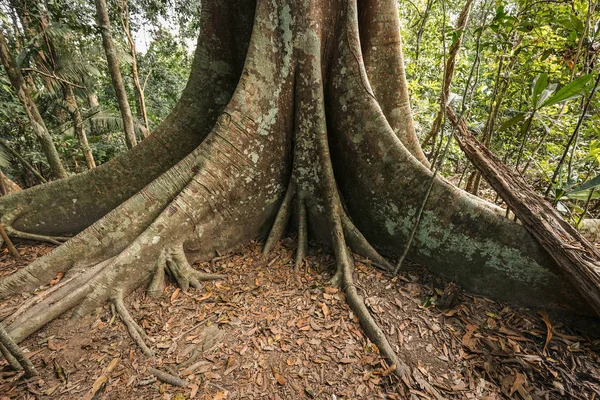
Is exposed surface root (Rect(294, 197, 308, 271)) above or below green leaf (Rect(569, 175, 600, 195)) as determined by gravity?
below

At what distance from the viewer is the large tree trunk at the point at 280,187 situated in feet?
7.60

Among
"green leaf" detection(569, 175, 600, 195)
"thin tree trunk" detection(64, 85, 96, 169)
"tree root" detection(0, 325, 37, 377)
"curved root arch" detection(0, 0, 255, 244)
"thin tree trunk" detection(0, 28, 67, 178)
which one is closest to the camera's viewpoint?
"tree root" detection(0, 325, 37, 377)

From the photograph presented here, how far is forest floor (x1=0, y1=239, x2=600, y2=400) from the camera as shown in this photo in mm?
1763

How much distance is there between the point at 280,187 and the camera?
3.19 metres

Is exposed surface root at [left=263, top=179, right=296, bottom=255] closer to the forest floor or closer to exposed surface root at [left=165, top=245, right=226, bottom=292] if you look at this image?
the forest floor

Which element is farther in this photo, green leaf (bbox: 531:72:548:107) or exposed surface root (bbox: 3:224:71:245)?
exposed surface root (bbox: 3:224:71:245)

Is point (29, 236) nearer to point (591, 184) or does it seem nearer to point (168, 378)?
point (168, 378)

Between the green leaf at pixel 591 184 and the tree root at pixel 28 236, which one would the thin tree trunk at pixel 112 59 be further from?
the green leaf at pixel 591 184

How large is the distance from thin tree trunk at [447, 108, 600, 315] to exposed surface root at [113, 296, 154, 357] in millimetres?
3054

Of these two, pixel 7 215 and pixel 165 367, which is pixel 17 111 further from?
pixel 165 367

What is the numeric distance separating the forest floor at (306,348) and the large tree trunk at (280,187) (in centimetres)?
13

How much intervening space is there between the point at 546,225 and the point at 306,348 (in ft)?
6.89

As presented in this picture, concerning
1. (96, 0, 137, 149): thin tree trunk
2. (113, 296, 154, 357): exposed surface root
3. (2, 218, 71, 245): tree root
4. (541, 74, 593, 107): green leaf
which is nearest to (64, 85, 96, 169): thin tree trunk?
(96, 0, 137, 149): thin tree trunk

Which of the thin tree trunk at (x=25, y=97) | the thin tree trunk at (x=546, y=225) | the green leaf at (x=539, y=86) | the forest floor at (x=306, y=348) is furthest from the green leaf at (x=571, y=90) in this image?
the thin tree trunk at (x=25, y=97)
